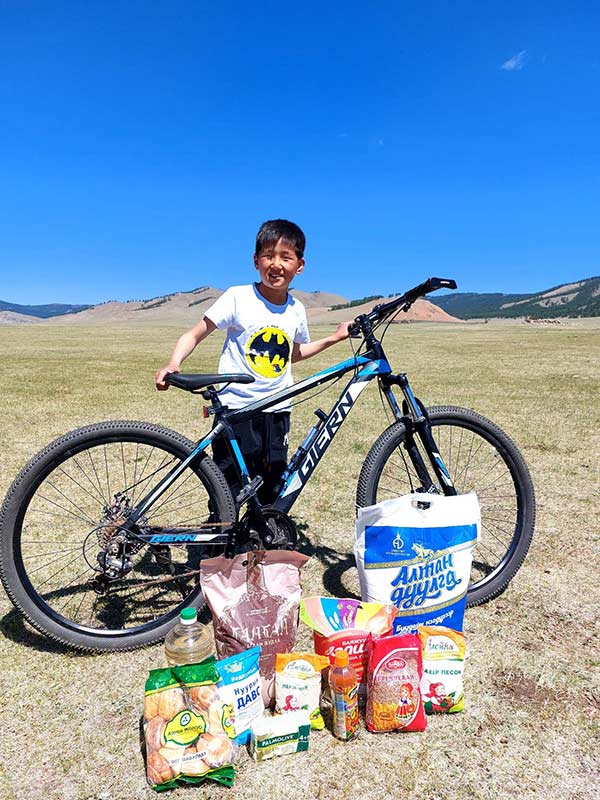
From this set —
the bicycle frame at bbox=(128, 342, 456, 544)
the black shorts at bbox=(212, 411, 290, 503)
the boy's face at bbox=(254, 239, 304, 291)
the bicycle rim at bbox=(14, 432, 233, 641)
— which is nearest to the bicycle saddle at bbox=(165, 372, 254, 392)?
the bicycle frame at bbox=(128, 342, 456, 544)

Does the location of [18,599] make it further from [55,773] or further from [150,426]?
[150,426]

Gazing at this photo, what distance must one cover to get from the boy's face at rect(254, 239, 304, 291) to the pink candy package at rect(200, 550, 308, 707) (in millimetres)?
1473

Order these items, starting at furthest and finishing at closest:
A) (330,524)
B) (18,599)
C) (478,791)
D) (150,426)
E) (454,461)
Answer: (454,461)
(330,524)
(150,426)
(18,599)
(478,791)

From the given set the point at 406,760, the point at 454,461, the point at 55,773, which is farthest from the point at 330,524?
the point at 55,773

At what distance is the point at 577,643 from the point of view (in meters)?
2.61

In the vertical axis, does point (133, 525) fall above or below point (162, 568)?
above

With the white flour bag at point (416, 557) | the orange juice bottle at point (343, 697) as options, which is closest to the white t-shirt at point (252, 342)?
the white flour bag at point (416, 557)

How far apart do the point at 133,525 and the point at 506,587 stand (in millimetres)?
2166

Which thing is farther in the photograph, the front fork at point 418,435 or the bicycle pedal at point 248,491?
the front fork at point 418,435

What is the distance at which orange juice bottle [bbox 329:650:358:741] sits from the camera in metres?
1.95

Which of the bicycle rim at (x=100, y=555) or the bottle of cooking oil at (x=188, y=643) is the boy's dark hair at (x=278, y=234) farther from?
the bottle of cooking oil at (x=188, y=643)

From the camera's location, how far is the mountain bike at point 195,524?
8.02 feet

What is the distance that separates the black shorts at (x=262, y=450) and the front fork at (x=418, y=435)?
677 millimetres

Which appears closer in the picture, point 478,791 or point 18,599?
point 478,791
